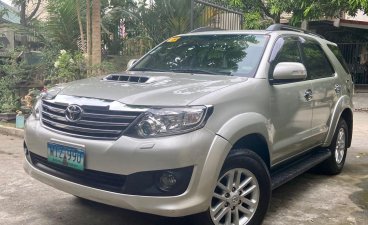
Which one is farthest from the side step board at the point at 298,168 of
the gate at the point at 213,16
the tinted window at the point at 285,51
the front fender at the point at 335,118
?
the gate at the point at 213,16

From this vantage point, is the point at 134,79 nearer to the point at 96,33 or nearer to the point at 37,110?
the point at 37,110

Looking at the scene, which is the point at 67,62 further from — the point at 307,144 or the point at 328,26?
the point at 328,26

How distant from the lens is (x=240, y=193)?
10.7 feet

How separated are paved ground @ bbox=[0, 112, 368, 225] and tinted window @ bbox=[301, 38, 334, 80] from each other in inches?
50.2

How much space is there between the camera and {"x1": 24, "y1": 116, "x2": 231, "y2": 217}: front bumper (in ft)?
9.03

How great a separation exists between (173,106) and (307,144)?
209 centimetres

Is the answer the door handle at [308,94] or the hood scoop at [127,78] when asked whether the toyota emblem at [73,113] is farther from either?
the door handle at [308,94]

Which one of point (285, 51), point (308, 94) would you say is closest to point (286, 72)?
point (285, 51)

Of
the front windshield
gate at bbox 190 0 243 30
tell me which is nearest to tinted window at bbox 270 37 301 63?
the front windshield

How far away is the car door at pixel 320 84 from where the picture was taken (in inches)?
178

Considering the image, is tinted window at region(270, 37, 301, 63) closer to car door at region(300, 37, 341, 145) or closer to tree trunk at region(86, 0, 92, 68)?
car door at region(300, 37, 341, 145)

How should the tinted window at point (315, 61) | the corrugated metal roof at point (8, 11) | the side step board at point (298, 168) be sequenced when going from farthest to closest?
the corrugated metal roof at point (8, 11) < the tinted window at point (315, 61) < the side step board at point (298, 168)

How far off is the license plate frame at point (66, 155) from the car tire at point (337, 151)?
3.27m

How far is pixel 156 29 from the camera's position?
9914 mm
